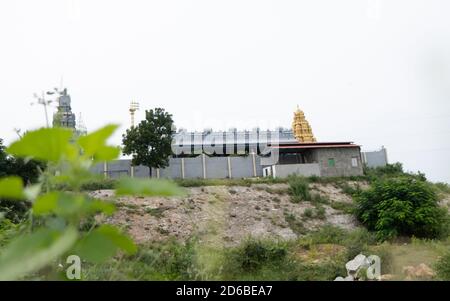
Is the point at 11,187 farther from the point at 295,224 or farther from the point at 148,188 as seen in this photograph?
the point at 295,224

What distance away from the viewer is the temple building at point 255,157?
17250 mm

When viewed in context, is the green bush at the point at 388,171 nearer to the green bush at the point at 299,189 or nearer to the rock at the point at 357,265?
the green bush at the point at 299,189

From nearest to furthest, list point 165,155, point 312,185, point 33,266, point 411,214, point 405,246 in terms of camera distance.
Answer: point 33,266
point 405,246
point 411,214
point 312,185
point 165,155

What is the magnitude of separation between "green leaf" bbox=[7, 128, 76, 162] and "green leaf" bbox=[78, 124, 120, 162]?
A: 16 mm

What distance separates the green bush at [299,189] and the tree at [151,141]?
6.58m

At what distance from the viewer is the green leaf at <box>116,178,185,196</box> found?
1.10 ft

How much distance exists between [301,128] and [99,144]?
24662mm

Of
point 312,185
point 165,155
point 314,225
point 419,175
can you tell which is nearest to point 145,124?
point 165,155

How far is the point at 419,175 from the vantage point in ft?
56.8

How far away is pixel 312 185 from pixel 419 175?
5.57m

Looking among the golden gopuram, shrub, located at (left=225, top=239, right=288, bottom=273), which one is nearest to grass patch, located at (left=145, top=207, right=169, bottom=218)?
shrub, located at (left=225, top=239, right=288, bottom=273)

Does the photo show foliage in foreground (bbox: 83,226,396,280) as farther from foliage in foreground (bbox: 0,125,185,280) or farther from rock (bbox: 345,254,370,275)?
foliage in foreground (bbox: 0,125,185,280)
